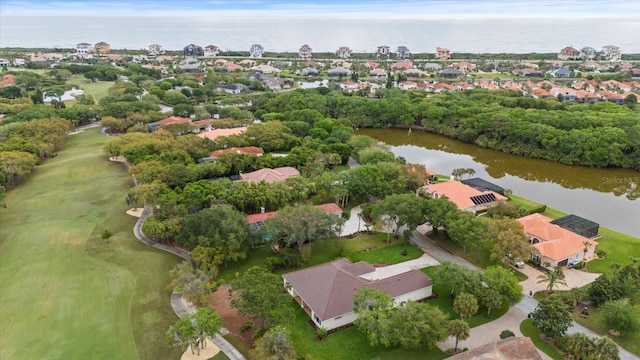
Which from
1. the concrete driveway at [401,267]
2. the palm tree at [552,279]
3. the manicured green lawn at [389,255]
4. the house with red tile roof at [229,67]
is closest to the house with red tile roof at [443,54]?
the house with red tile roof at [229,67]

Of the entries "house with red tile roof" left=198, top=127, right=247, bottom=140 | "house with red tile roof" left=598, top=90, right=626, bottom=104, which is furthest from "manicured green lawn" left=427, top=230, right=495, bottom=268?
"house with red tile roof" left=598, top=90, right=626, bottom=104

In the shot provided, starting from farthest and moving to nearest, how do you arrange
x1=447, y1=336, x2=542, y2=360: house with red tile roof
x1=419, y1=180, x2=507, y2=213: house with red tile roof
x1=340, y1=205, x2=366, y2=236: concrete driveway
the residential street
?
1. x1=419, y1=180, x2=507, y2=213: house with red tile roof
2. x1=340, y1=205, x2=366, y2=236: concrete driveway
3. the residential street
4. x1=447, y1=336, x2=542, y2=360: house with red tile roof

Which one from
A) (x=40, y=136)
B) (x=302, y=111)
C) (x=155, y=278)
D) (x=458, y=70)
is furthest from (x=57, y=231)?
(x=458, y=70)

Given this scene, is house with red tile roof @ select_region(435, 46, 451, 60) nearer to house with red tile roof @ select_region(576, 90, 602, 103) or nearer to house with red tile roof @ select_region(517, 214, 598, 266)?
house with red tile roof @ select_region(576, 90, 602, 103)

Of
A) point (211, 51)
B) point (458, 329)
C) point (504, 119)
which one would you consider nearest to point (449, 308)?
point (458, 329)

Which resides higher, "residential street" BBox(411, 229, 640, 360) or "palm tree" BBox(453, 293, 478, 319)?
"palm tree" BBox(453, 293, 478, 319)

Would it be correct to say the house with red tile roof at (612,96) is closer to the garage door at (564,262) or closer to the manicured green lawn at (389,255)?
the garage door at (564,262)

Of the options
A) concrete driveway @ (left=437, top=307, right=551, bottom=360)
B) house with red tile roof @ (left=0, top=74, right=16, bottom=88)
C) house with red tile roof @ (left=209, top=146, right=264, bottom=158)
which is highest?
house with red tile roof @ (left=0, top=74, right=16, bottom=88)
